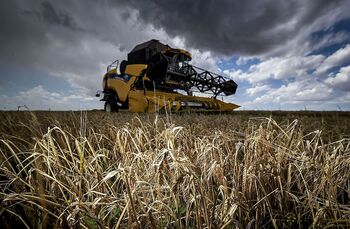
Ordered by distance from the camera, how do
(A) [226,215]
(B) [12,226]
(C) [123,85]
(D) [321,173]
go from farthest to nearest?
(C) [123,85] → (D) [321,173] → (B) [12,226] → (A) [226,215]

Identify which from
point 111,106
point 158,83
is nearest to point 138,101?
point 158,83

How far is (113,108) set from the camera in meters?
10.3

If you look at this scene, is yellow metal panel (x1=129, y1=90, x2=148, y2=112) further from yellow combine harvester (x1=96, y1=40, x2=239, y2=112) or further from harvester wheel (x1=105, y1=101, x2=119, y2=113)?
harvester wheel (x1=105, y1=101, x2=119, y2=113)

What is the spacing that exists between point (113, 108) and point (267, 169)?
9968mm

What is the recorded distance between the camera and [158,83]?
8.88 meters

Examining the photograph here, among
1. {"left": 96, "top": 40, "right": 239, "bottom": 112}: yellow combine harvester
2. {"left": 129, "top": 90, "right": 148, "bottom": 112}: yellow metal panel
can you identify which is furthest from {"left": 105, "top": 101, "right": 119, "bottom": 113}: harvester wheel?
{"left": 129, "top": 90, "right": 148, "bottom": 112}: yellow metal panel

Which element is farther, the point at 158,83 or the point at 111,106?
the point at 111,106

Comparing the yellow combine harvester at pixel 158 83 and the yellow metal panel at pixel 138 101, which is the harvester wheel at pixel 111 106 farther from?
the yellow metal panel at pixel 138 101

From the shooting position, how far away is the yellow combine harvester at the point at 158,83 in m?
8.28

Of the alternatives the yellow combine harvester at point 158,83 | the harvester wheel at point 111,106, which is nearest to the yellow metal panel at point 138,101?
the yellow combine harvester at point 158,83

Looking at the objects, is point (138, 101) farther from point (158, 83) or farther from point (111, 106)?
point (111, 106)

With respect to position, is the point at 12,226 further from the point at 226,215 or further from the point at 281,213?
the point at 281,213

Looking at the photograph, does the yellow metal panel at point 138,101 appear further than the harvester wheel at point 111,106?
No

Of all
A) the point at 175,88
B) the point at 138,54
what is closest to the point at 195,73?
the point at 175,88
